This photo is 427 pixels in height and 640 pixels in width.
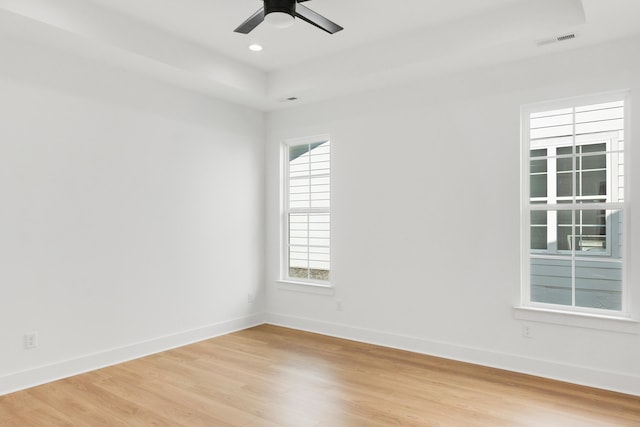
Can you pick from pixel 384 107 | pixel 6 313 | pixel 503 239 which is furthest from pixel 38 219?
pixel 503 239

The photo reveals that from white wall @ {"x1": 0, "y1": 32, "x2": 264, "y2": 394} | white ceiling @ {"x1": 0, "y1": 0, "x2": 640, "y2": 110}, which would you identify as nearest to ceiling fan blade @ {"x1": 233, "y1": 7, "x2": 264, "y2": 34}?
white ceiling @ {"x1": 0, "y1": 0, "x2": 640, "y2": 110}

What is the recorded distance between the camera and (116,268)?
13.0 feet

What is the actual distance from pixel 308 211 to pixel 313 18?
8.66ft

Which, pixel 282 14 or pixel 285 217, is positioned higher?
pixel 282 14

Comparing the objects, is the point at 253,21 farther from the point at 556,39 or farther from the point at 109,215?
the point at 556,39

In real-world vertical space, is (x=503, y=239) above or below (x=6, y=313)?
above

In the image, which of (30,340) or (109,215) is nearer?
(30,340)

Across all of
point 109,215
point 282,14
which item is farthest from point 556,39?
point 109,215

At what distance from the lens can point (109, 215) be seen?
3.92 meters

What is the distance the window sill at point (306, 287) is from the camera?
4996 mm

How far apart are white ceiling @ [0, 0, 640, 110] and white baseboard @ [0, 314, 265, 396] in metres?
2.61

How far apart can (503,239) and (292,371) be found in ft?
7.23

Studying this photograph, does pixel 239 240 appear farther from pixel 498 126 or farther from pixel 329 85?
pixel 498 126

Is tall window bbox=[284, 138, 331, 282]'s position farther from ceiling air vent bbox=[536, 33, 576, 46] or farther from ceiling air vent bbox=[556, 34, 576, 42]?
ceiling air vent bbox=[556, 34, 576, 42]
